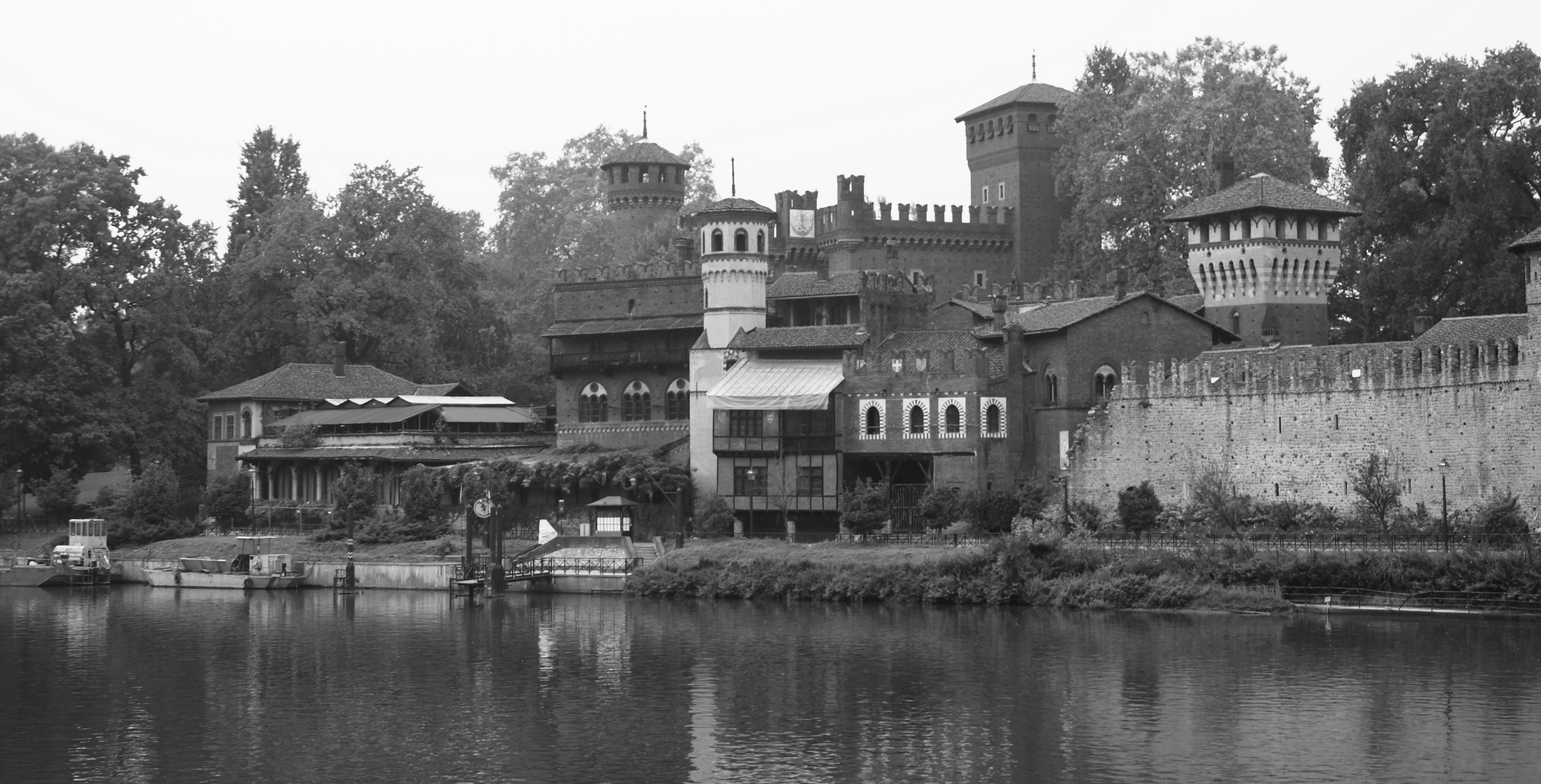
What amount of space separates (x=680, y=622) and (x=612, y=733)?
49.7 feet

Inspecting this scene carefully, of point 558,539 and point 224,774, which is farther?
point 558,539

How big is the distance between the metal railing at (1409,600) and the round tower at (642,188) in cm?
4523

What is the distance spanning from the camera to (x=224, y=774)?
35000mm

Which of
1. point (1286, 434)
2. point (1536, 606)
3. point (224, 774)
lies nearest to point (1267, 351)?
point (1286, 434)

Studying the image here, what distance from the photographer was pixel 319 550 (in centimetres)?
6956

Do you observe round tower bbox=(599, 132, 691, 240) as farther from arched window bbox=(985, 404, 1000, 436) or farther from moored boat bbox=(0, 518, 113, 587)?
arched window bbox=(985, 404, 1000, 436)

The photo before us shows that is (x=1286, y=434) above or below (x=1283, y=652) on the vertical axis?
above

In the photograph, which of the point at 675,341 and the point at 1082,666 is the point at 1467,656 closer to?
the point at 1082,666

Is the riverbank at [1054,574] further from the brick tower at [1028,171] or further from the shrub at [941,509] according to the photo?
the brick tower at [1028,171]

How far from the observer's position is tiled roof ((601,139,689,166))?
90875 mm

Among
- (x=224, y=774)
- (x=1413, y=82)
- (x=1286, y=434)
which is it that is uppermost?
(x=1413, y=82)

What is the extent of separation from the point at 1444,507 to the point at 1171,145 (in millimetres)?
28043

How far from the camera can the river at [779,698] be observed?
35000 mm

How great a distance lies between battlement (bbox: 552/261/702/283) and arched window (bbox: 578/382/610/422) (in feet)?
14.0
